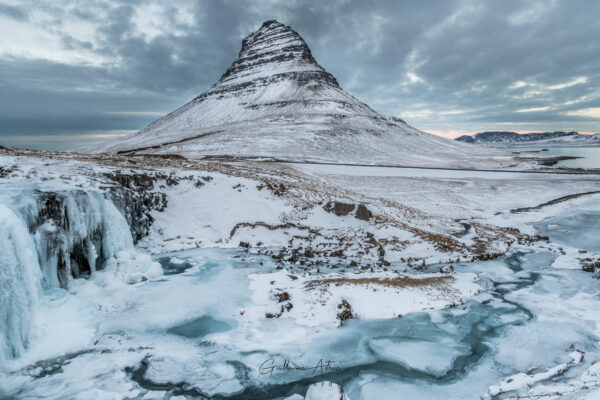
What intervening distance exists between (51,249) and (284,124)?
335ft

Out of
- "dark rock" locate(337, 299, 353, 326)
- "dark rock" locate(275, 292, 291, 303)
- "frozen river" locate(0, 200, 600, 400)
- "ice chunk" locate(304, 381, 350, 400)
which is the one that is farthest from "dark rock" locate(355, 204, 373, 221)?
"ice chunk" locate(304, 381, 350, 400)

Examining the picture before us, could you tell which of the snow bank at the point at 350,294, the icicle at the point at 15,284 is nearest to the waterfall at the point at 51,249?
the icicle at the point at 15,284

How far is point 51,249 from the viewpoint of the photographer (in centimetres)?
1077

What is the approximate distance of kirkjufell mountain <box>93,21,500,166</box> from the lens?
82488mm

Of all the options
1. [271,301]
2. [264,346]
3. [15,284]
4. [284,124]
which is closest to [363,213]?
[271,301]

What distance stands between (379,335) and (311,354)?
8.26 feet

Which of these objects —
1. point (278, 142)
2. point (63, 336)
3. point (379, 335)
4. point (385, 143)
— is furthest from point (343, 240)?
point (385, 143)

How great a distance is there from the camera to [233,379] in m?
8.16

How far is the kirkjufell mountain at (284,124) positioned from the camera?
82488 mm

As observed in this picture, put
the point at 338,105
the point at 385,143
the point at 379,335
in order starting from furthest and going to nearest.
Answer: the point at 338,105 → the point at 385,143 → the point at 379,335

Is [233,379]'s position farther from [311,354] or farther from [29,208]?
[29,208]

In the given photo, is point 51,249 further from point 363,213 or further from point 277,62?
point 277,62

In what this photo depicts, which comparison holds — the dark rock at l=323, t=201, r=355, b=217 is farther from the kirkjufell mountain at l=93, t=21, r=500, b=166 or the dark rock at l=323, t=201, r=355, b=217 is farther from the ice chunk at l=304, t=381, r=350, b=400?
the kirkjufell mountain at l=93, t=21, r=500, b=166

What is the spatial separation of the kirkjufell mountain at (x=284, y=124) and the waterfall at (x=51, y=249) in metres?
57.0
